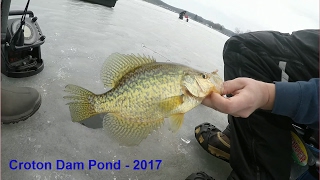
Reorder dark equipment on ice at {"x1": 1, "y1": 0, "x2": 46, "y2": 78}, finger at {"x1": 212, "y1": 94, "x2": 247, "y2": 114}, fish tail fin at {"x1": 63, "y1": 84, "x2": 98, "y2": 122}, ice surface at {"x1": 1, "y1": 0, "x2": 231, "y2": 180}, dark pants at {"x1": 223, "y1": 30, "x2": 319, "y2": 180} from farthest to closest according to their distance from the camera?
1. dark equipment on ice at {"x1": 1, "y1": 0, "x2": 46, "y2": 78}
2. dark pants at {"x1": 223, "y1": 30, "x2": 319, "y2": 180}
3. ice surface at {"x1": 1, "y1": 0, "x2": 231, "y2": 180}
4. fish tail fin at {"x1": 63, "y1": 84, "x2": 98, "y2": 122}
5. finger at {"x1": 212, "y1": 94, "x2": 247, "y2": 114}

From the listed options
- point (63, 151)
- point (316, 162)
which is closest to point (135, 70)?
point (63, 151)

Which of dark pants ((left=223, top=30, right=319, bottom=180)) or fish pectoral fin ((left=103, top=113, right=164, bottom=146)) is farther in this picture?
dark pants ((left=223, top=30, right=319, bottom=180))

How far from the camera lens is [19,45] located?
2.20m

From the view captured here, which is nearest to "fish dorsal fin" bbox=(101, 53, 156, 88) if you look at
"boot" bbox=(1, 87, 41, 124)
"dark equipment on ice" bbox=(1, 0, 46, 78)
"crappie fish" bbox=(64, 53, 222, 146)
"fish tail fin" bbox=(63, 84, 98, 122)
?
"crappie fish" bbox=(64, 53, 222, 146)

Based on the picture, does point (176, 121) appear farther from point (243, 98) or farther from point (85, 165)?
point (85, 165)

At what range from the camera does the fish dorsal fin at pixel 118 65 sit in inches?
57.5

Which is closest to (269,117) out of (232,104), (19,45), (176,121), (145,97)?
(232,104)

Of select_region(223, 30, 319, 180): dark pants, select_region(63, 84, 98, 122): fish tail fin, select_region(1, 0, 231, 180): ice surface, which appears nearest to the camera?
select_region(63, 84, 98, 122): fish tail fin

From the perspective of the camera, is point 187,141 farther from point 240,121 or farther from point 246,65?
point 246,65

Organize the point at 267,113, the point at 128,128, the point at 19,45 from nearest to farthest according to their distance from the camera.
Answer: the point at 128,128
the point at 267,113
the point at 19,45

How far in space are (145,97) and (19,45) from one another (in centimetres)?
149

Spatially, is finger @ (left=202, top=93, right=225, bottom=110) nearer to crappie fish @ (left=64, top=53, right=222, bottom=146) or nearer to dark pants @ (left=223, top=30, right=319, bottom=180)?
crappie fish @ (left=64, top=53, right=222, bottom=146)

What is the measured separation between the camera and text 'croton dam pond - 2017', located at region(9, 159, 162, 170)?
151cm

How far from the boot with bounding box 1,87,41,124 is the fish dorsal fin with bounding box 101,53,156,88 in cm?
72
